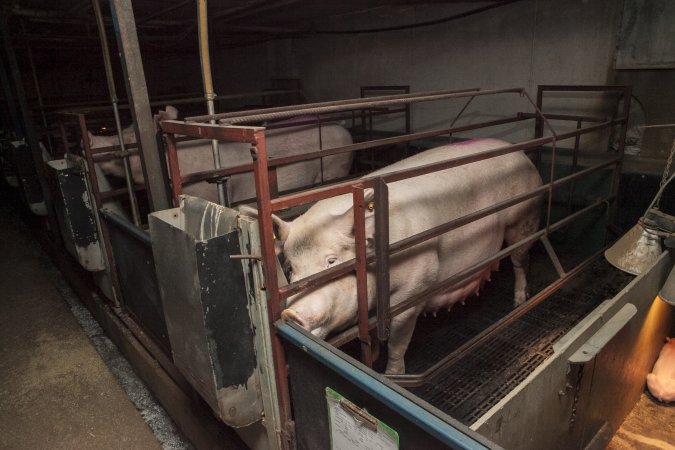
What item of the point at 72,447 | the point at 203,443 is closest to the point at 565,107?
the point at 203,443

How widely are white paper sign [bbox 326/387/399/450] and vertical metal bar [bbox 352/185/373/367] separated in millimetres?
467

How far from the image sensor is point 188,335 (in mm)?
1992

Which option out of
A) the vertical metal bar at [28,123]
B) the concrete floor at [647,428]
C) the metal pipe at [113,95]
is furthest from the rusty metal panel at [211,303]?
the vertical metal bar at [28,123]

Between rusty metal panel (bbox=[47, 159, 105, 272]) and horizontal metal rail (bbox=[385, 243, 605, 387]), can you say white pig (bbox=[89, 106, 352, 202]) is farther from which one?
horizontal metal rail (bbox=[385, 243, 605, 387])

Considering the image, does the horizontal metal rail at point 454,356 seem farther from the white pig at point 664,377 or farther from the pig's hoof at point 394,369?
the white pig at point 664,377

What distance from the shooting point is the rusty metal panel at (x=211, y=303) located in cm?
176

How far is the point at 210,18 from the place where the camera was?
17.7 ft

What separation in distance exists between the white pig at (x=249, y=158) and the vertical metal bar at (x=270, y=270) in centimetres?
241

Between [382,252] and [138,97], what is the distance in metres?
1.53

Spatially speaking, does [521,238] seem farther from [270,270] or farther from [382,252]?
[270,270]

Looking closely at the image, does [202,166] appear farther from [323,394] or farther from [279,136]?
[323,394]

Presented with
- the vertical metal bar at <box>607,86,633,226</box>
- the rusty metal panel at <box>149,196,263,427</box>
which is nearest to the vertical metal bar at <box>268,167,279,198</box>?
the rusty metal panel at <box>149,196,263,427</box>

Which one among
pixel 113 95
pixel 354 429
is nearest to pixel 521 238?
pixel 354 429

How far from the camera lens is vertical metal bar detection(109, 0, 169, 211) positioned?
228 cm
